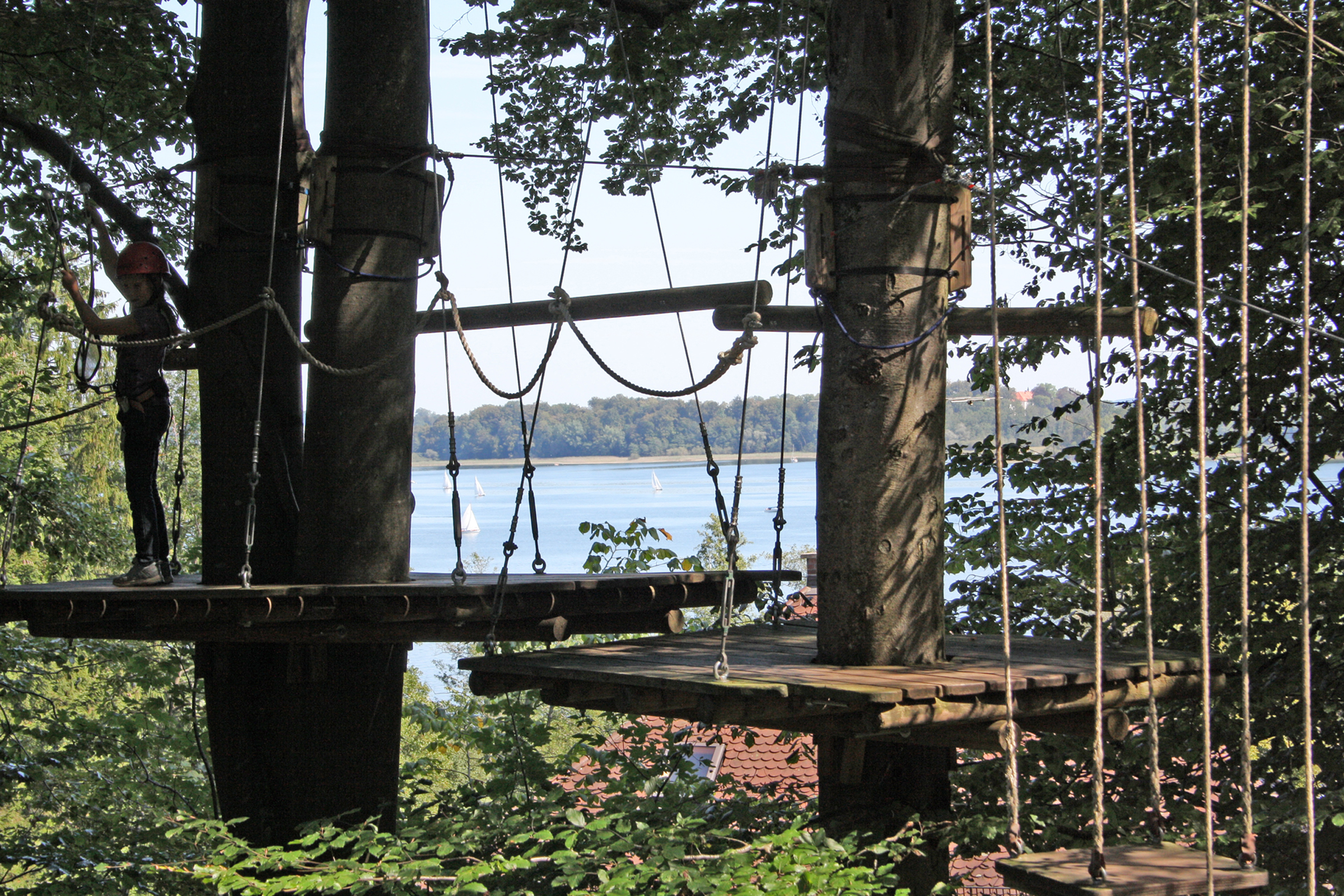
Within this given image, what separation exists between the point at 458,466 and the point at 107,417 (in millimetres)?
14295

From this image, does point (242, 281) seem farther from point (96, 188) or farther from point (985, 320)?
point (985, 320)

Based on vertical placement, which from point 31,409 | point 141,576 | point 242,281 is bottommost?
point 141,576

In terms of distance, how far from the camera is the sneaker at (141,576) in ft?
16.4

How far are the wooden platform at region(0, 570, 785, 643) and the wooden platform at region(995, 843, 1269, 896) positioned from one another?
2063mm

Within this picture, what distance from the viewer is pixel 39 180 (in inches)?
320

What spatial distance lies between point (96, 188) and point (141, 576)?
2.24 meters

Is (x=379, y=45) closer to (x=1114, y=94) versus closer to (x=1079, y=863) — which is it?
(x=1114, y=94)

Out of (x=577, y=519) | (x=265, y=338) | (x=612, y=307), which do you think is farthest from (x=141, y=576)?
(x=577, y=519)

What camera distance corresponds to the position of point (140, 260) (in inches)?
205

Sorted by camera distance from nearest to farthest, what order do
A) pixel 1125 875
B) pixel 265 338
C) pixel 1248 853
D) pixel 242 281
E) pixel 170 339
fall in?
pixel 1125 875
pixel 1248 853
pixel 265 338
pixel 170 339
pixel 242 281

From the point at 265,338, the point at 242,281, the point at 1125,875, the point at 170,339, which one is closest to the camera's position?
the point at 1125,875

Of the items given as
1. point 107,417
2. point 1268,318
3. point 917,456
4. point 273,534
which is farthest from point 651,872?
point 107,417

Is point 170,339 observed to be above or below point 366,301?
below

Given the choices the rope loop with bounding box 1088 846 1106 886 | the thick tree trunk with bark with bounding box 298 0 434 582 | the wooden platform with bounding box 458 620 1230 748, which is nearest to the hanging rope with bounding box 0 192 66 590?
the thick tree trunk with bark with bounding box 298 0 434 582
